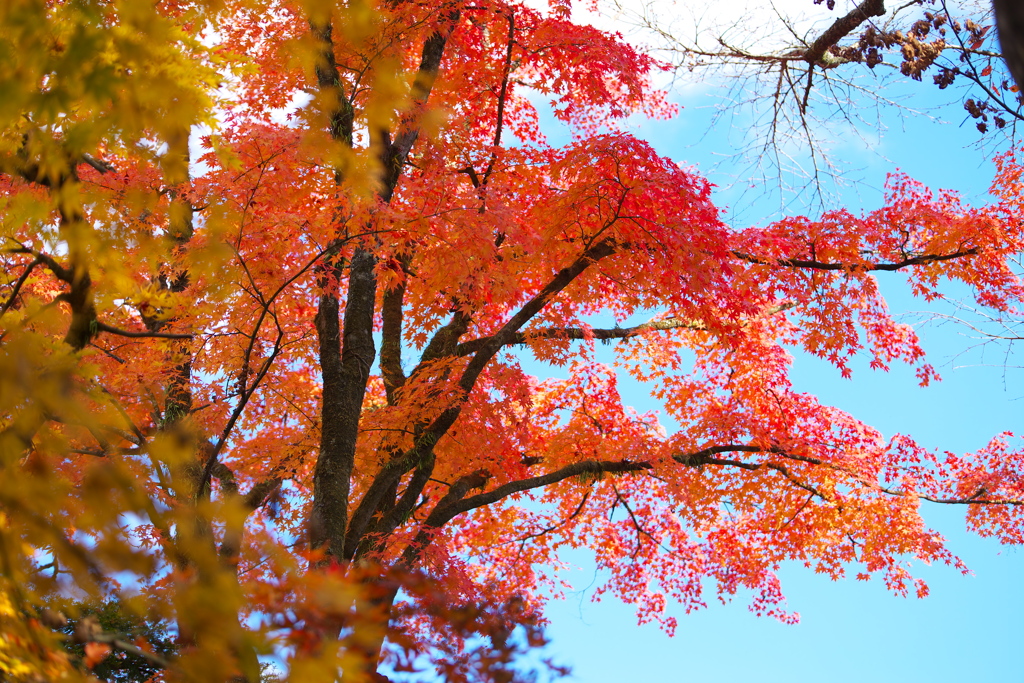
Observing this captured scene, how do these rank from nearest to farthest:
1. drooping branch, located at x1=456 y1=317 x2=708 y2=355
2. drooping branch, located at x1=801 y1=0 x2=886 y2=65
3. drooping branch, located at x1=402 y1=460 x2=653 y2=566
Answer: drooping branch, located at x1=402 y1=460 x2=653 y2=566 < drooping branch, located at x1=456 y1=317 x2=708 y2=355 < drooping branch, located at x1=801 y1=0 x2=886 y2=65

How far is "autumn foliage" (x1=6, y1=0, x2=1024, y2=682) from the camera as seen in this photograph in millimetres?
2367

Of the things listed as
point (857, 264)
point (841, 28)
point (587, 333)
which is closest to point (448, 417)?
point (587, 333)

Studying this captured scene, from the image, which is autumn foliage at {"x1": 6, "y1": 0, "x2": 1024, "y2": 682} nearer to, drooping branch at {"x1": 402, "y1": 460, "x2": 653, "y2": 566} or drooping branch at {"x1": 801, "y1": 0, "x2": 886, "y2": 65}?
drooping branch at {"x1": 402, "y1": 460, "x2": 653, "y2": 566}

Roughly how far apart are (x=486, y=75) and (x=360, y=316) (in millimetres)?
3791

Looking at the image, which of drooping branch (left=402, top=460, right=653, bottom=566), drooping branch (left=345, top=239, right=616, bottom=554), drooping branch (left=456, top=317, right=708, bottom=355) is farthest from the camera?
drooping branch (left=456, top=317, right=708, bottom=355)

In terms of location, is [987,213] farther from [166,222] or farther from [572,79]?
[166,222]

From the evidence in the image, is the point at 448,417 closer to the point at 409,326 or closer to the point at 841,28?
the point at 409,326

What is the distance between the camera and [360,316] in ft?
21.0

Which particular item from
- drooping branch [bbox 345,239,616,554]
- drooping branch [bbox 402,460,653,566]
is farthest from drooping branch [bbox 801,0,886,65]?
drooping branch [bbox 402,460,653,566]

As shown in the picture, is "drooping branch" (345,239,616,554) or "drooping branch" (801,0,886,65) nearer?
"drooping branch" (345,239,616,554)

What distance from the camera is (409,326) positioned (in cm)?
788

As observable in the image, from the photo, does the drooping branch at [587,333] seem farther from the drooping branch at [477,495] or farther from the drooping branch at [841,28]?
the drooping branch at [841,28]

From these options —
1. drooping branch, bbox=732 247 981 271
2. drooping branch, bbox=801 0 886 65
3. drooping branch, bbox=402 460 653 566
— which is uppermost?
drooping branch, bbox=801 0 886 65

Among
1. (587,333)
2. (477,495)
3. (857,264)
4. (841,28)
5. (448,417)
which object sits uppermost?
(841,28)
